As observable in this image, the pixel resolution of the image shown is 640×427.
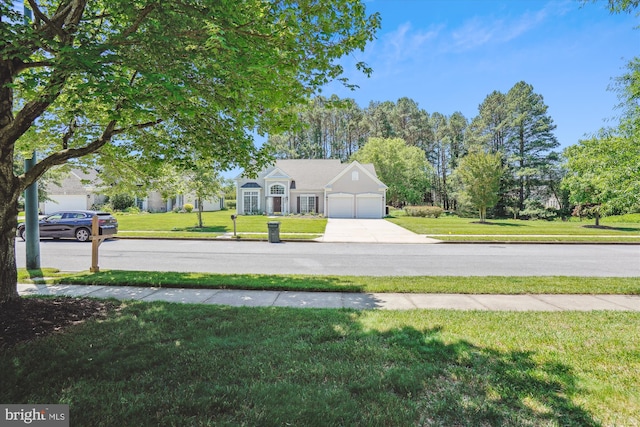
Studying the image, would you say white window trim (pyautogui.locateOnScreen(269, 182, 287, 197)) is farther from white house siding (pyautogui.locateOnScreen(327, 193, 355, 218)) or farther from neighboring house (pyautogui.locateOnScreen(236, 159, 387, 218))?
white house siding (pyautogui.locateOnScreen(327, 193, 355, 218))

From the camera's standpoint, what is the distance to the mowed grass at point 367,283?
7.14 meters

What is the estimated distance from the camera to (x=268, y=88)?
468 cm

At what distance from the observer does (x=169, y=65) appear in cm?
414

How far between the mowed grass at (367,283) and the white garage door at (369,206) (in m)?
25.8

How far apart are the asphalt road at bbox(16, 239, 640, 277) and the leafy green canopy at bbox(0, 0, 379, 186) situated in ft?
16.6

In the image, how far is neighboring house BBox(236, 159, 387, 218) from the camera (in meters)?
34.1

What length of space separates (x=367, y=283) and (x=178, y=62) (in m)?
5.95

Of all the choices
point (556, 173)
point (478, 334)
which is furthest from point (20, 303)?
point (556, 173)

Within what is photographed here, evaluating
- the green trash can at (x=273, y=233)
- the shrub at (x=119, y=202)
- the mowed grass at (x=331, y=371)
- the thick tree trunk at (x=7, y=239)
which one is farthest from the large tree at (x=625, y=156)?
the shrub at (x=119, y=202)

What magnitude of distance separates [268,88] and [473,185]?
3057 centimetres

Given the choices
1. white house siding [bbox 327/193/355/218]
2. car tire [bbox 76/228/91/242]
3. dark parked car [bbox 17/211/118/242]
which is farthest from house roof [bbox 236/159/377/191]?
car tire [bbox 76/228/91/242]

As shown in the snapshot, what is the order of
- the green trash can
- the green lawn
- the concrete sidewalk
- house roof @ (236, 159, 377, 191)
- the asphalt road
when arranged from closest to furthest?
the concrete sidewalk < the asphalt road < the green trash can < the green lawn < house roof @ (236, 159, 377, 191)

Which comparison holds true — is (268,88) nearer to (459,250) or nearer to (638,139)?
(638,139)

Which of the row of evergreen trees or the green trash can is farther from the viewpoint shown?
the row of evergreen trees
